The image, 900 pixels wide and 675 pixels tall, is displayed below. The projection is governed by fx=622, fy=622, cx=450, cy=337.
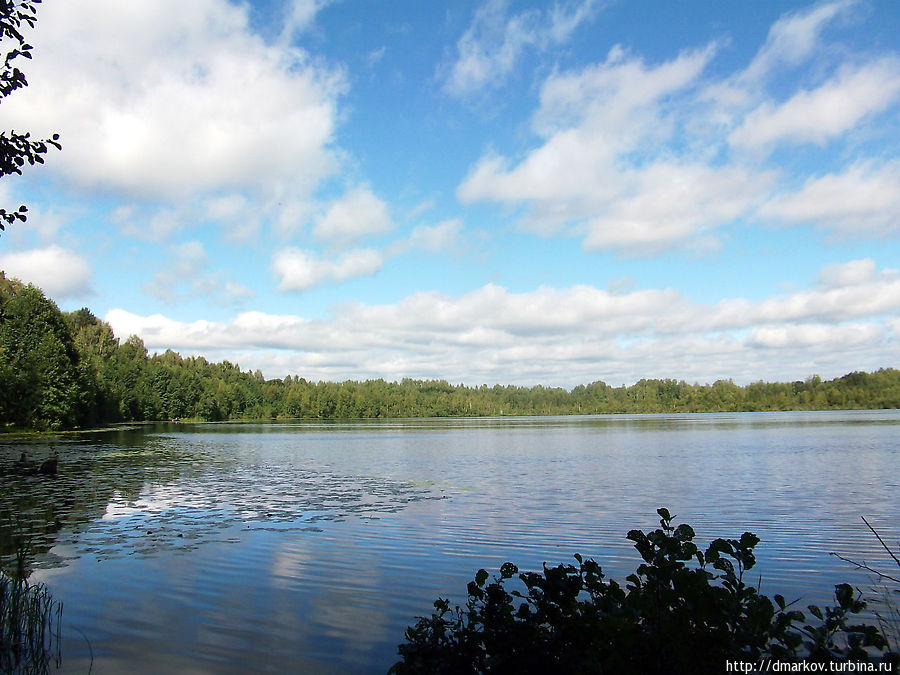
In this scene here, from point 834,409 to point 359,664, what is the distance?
21304cm

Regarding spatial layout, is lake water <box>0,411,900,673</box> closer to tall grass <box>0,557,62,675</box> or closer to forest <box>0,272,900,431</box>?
tall grass <box>0,557,62,675</box>

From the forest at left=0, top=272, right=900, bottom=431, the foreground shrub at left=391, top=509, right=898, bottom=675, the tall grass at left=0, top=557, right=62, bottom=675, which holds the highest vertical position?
the forest at left=0, top=272, right=900, bottom=431

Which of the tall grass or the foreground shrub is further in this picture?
the tall grass

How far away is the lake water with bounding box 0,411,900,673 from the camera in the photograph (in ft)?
28.3

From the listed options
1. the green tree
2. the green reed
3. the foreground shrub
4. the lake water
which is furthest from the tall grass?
the green tree

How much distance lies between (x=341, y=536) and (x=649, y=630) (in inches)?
459

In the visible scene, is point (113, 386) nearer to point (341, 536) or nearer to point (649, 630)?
point (341, 536)

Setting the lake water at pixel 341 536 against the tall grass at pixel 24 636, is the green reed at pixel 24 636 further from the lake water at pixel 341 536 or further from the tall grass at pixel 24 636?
the lake water at pixel 341 536

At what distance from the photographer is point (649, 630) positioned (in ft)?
16.8

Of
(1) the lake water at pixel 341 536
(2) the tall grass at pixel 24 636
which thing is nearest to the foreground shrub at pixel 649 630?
(1) the lake water at pixel 341 536

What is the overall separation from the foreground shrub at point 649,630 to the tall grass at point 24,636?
4.84 metres

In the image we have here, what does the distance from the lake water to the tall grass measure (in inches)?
10.8

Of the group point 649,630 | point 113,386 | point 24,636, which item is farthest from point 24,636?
point 113,386

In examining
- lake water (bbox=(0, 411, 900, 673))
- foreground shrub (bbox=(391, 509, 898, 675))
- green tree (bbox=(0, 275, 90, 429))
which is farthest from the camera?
green tree (bbox=(0, 275, 90, 429))
